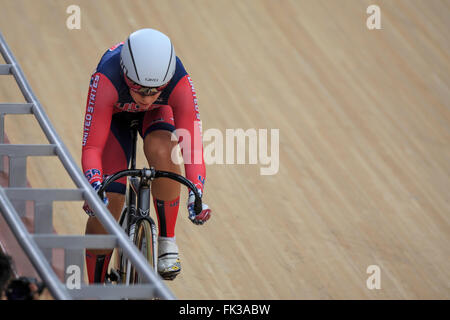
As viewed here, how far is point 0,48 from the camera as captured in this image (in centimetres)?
303

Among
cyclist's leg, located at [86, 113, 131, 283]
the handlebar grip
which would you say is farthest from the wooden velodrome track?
the handlebar grip

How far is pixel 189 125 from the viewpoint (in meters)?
2.88

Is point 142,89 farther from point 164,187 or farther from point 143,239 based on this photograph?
Result: point 143,239

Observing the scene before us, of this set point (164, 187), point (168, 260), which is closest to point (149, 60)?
point (164, 187)

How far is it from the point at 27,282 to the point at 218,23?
198 inches

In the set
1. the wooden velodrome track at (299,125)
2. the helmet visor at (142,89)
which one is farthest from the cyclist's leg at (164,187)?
the wooden velodrome track at (299,125)

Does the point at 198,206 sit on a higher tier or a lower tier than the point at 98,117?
lower

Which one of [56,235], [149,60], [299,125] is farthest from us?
[299,125]

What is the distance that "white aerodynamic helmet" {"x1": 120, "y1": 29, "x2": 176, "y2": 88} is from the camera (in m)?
2.65

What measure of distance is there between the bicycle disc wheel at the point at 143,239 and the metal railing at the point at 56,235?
1.69 ft

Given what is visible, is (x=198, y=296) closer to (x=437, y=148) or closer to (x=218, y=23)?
(x=437, y=148)

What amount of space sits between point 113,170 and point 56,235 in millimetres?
1210

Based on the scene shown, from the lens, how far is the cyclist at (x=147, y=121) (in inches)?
105

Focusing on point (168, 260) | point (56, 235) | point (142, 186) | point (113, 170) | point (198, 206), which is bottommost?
point (56, 235)
